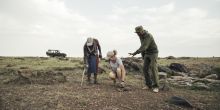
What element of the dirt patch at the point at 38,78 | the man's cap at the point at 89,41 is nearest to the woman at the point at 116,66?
the man's cap at the point at 89,41

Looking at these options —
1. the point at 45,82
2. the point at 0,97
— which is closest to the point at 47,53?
the point at 45,82

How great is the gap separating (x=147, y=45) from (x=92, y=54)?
3.45m

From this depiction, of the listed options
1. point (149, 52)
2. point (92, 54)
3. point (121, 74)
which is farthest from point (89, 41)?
point (149, 52)

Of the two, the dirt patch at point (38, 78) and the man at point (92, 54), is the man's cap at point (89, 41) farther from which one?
the dirt patch at point (38, 78)

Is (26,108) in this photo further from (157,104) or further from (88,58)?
(88,58)

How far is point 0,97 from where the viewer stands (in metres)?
10.3

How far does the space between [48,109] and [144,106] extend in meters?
2.85

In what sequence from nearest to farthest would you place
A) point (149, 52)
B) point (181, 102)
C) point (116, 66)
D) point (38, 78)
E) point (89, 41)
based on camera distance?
1. point (181, 102)
2. point (149, 52)
3. point (116, 66)
4. point (89, 41)
5. point (38, 78)

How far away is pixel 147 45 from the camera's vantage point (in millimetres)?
11898

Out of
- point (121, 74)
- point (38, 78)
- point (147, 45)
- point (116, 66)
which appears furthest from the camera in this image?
point (38, 78)

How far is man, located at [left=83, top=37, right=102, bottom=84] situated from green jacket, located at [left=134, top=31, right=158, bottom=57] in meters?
2.88

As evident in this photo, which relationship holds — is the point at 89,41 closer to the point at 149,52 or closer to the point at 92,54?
the point at 92,54

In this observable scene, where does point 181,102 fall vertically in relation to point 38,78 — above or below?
below

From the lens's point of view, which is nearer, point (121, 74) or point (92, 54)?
point (121, 74)
